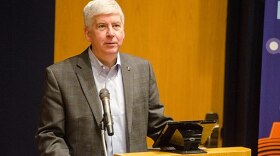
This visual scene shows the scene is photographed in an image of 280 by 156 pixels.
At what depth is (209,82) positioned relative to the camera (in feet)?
15.4

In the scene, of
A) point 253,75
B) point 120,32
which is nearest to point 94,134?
point 120,32

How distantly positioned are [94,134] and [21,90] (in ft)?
4.72

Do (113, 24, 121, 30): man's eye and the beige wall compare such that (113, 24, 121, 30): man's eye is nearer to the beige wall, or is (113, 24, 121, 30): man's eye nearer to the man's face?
the man's face

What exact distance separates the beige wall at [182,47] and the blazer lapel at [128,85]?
1.34 m

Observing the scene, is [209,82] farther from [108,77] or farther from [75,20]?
[108,77]

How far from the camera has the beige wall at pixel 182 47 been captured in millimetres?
4445

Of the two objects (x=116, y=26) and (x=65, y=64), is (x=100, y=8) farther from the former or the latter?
(x=65, y=64)

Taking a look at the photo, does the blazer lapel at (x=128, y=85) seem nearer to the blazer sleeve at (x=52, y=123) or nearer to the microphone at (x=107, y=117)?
the blazer sleeve at (x=52, y=123)

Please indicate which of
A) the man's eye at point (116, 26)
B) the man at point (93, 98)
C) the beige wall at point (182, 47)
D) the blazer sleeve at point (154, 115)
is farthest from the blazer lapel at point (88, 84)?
→ the beige wall at point (182, 47)

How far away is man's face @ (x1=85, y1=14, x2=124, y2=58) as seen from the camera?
2781 millimetres

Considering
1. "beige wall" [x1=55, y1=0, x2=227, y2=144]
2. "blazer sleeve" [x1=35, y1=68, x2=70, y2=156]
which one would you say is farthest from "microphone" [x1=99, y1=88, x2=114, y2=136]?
"beige wall" [x1=55, y1=0, x2=227, y2=144]

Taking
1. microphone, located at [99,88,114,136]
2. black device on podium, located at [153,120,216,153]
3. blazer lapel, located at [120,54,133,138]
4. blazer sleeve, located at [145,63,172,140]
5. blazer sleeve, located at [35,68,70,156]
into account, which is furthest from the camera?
blazer sleeve, located at [145,63,172,140]

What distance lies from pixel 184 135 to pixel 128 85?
57 cm

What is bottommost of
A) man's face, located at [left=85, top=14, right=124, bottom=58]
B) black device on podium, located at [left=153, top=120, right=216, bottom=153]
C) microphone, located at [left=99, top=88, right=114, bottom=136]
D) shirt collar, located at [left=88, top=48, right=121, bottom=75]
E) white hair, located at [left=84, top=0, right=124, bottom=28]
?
black device on podium, located at [left=153, top=120, right=216, bottom=153]
